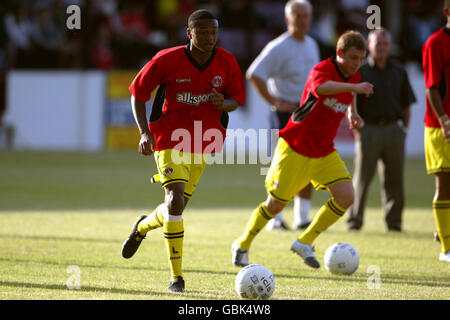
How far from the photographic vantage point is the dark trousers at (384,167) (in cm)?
1087

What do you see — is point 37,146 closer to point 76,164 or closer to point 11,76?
point 11,76

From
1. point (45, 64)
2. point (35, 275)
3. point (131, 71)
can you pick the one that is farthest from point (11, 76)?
point (35, 275)

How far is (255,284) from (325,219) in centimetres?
190

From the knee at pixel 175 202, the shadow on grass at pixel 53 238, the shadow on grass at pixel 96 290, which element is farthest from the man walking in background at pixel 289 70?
the shadow on grass at pixel 96 290

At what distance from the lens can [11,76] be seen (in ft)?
77.6

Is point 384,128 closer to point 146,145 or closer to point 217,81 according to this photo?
point 217,81

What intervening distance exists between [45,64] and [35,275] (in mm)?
17534

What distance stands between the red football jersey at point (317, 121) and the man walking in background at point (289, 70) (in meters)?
2.73

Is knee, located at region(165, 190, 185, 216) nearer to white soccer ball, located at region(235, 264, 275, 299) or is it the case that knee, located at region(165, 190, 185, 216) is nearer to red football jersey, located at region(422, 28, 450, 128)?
white soccer ball, located at region(235, 264, 275, 299)

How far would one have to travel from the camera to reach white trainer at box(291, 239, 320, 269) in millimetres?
7918

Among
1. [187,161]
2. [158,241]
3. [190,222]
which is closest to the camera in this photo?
[187,161]

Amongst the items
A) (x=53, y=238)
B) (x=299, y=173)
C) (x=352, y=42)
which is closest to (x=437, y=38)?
(x=352, y=42)

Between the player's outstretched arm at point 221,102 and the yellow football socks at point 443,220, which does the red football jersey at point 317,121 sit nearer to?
the player's outstretched arm at point 221,102

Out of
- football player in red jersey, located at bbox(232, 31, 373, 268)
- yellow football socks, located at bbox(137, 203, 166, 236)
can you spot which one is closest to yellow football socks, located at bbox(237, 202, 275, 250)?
football player in red jersey, located at bbox(232, 31, 373, 268)
